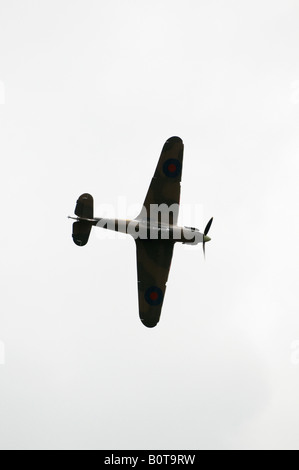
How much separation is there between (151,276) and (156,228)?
335 cm

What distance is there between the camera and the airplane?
3375cm

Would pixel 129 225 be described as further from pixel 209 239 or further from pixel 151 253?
pixel 209 239

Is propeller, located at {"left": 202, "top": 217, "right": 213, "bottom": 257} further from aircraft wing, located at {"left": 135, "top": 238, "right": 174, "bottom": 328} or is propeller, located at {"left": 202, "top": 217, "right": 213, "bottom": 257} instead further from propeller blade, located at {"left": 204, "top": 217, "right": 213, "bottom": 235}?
aircraft wing, located at {"left": 135, "top": 238, "right": 174, "bottom": 328}

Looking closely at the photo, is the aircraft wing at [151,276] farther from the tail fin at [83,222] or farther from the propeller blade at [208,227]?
the tail fin at [83,222]

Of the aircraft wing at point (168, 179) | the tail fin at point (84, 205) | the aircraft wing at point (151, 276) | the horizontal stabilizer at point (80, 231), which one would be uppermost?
the aircraft wing at point (168, 179)

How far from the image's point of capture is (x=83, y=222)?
110ft

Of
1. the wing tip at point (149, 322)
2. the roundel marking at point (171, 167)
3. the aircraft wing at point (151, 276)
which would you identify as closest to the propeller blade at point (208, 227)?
the aircraft wing at point (151, 276)

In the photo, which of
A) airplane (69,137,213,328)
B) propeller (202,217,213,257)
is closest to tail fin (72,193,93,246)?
airplane (69,137,213,328)

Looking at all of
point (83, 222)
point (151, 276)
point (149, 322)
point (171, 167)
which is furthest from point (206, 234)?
point (83, 222)

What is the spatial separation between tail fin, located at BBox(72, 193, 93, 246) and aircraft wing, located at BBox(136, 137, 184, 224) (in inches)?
139

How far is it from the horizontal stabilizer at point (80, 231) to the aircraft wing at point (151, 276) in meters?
3.59

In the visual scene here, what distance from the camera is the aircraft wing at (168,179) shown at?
3472cm

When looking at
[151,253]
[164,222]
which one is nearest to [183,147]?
[164,222]

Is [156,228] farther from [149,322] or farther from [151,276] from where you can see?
[149,322]
